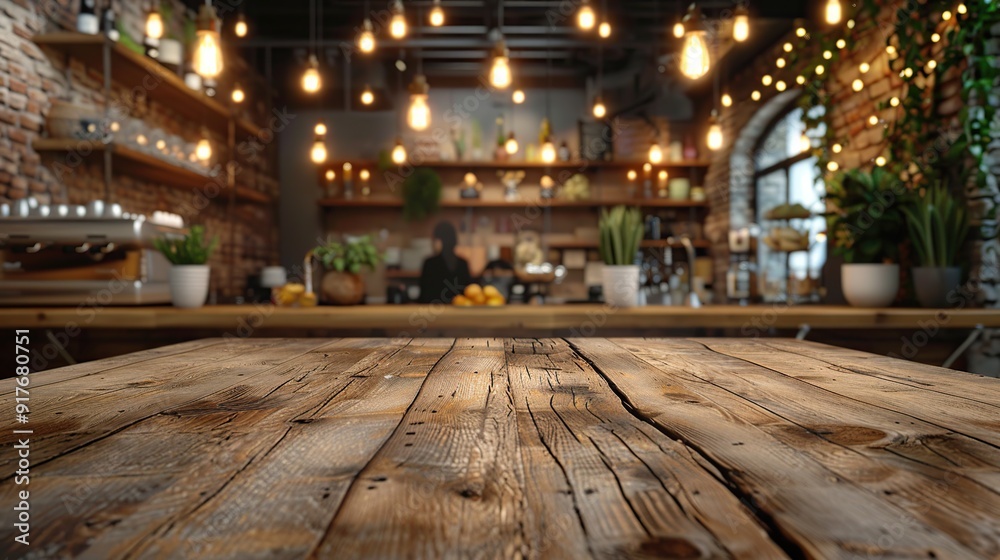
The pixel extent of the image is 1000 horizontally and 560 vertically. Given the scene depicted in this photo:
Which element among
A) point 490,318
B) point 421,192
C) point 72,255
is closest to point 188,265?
point 72,255

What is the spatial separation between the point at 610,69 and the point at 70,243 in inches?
222

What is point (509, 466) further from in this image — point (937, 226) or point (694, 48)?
point (937, 226)

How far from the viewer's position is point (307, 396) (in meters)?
0.92

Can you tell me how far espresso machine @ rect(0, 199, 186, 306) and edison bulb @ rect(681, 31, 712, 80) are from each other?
2675 millimetres

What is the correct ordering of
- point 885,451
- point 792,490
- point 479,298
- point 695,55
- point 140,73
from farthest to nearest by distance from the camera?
point 140,73
point 479,298
point 695,55
point 885,451
point 792,490

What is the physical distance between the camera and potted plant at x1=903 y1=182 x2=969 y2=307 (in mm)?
2824

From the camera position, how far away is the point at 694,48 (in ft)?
8.32

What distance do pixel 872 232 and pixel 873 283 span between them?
0.82 ft

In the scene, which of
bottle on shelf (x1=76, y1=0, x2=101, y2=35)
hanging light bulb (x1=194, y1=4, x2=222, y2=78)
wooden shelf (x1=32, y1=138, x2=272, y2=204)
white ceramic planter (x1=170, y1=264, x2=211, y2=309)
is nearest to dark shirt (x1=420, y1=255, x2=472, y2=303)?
wooden shelf (x1=32, y1=138, x2=272, y2=204)

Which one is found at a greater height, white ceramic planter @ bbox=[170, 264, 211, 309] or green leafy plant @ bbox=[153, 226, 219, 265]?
green leafy plant @ bbox=[153, 226, 219, 265]

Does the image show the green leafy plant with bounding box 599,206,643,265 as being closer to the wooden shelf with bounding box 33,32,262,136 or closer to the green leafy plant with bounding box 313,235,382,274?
the green leafy plant with bounding box 313,235,382,274

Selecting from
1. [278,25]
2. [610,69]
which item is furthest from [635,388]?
[610,69]

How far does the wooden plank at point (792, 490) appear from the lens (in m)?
0.43

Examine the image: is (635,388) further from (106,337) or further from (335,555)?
(106,337)
